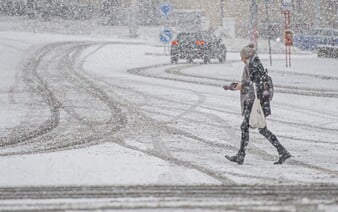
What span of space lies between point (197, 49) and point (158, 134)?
64.8 feet

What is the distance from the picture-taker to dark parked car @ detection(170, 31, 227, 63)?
3158 centimetres

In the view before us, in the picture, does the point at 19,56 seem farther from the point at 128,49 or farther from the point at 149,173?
the point at 149,173

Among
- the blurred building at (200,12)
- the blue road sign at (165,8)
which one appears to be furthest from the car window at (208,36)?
the blurred building at (200,12)

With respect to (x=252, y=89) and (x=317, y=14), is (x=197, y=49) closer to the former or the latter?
(x=252, y=89)

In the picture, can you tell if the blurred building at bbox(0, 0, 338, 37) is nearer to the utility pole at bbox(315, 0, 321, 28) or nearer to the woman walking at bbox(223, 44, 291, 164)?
the utility pole at bbox(315, 0, 321, 28)

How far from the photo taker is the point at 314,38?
4675 centimetres

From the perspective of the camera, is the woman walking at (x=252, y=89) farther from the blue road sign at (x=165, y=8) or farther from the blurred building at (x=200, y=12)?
the blurred building at (x=200, y=12)

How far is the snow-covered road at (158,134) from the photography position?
328 inches

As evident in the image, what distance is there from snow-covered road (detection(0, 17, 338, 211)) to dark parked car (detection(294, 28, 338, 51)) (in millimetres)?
18818

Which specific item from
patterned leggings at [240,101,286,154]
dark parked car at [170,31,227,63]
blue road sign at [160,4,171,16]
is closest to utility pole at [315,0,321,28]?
blue road sign at [160,4,171,16]

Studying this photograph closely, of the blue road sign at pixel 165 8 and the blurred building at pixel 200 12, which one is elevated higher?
the blue road sign at pixel 165 8

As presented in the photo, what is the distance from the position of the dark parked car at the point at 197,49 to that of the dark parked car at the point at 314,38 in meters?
13.4

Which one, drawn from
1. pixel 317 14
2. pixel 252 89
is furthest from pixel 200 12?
pixel 252 89

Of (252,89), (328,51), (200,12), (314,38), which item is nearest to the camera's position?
(252,89)
